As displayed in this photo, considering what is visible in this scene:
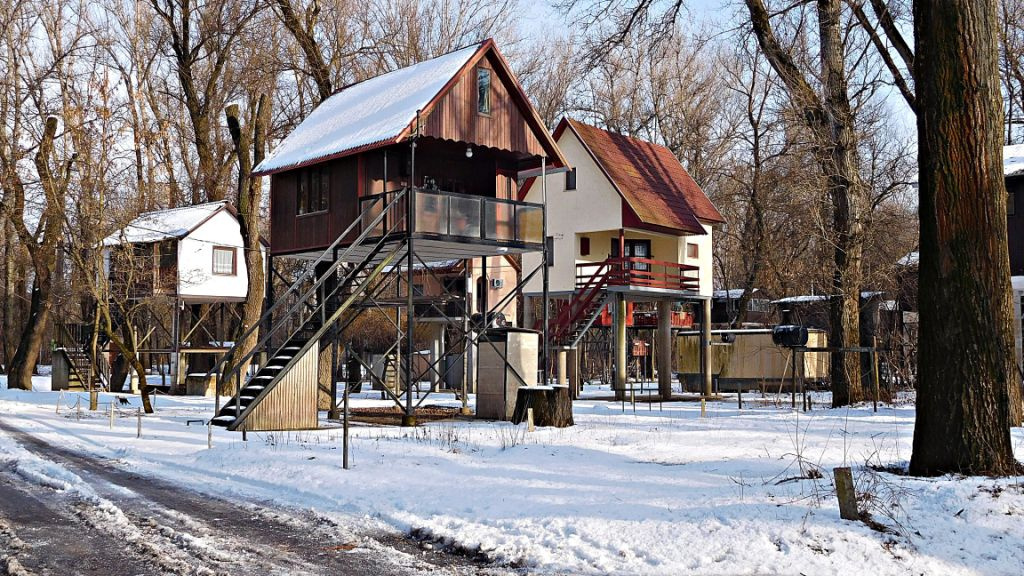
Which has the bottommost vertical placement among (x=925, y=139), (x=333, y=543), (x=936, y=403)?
(x=333, y=543)

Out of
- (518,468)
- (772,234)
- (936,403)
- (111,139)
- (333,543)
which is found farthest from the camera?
(772,234)

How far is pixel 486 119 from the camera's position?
26.7m

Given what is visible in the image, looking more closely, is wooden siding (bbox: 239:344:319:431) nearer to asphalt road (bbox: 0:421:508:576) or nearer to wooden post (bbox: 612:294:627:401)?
asphalt road (bbox: 0:421:508:576)

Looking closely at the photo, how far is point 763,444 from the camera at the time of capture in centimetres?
1711

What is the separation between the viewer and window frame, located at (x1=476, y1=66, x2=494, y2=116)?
87.0 feet

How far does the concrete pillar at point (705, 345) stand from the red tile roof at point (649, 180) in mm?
3194

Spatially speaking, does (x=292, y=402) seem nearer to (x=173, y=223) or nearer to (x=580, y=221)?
(x=580, y=221)

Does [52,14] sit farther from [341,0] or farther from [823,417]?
[823,417]

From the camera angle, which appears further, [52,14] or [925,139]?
[52,14]

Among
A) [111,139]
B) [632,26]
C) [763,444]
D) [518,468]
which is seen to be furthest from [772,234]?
[518,468]

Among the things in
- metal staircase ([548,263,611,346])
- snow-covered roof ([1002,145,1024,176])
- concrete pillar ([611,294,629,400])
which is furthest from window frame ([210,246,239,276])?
snow-covered roof ([1002,145,1024,176])

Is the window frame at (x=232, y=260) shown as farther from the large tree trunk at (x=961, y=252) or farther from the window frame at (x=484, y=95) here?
the large tree trunk at (x=961, y=252)

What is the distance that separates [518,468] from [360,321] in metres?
40.2

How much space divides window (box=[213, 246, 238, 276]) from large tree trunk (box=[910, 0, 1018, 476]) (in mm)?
42060
